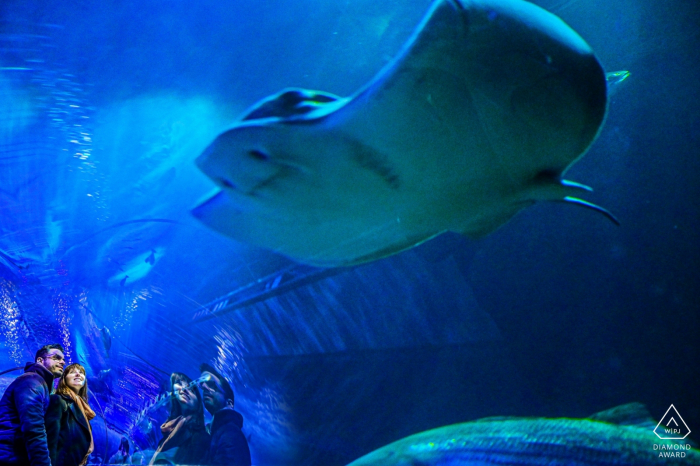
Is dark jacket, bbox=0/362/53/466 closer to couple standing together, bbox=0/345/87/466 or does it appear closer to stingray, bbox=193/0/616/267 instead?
couple standing together, bbox=0/345/87/466

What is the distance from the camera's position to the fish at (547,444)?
4.87 feet

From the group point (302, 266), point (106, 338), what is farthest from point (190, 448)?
point (302, 266)

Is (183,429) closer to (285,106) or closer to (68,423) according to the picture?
(68,423)

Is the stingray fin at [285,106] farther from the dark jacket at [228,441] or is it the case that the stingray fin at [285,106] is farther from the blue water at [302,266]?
the dark jacket at [228,441]

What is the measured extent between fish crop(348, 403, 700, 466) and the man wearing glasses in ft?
4.35

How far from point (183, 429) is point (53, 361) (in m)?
1.97

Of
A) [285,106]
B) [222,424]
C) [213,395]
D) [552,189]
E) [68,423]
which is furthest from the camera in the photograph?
[213,395]

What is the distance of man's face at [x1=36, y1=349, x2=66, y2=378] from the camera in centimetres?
154

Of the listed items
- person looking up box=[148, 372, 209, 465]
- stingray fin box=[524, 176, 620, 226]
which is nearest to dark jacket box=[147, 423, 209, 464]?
person looking up box=[148, 372, 209, 465]

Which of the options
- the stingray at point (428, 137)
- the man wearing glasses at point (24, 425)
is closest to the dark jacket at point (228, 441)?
the man wearing glasses at point (24, 425)

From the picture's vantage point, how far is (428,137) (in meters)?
1.24

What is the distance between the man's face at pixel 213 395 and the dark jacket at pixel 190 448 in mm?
170

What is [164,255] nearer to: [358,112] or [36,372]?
[36,372]

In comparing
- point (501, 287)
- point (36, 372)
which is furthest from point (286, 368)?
point (36, 372)
